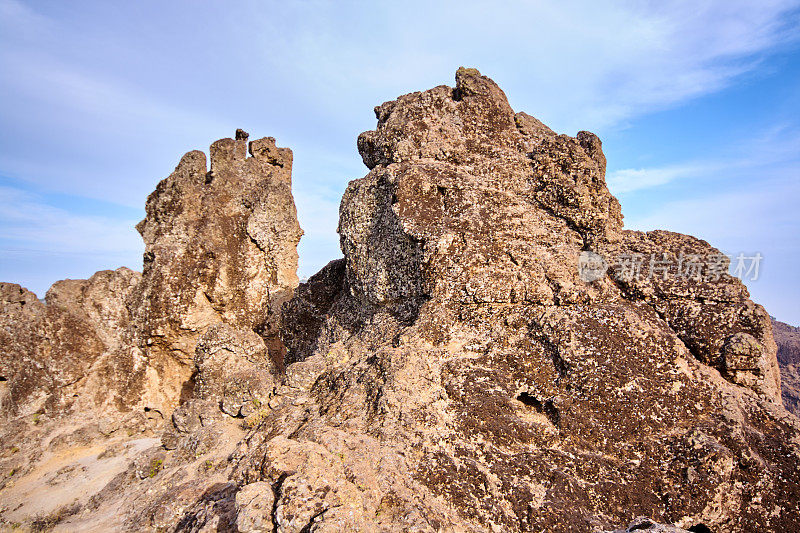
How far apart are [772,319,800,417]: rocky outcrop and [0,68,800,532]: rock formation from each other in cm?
3479

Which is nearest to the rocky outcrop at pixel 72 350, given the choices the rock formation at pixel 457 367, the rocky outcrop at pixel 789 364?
the rock formation at pixel 457 367

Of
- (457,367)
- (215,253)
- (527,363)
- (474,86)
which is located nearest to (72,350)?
(215,253)

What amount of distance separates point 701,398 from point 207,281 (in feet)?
43.3

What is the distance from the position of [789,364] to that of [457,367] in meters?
56.5

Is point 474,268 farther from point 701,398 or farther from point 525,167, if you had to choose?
point 701,398

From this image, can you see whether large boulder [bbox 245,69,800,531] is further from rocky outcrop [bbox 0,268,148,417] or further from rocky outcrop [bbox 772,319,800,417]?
rocky outcrop [bbox 772,319,800,417]

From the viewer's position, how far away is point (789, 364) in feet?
151

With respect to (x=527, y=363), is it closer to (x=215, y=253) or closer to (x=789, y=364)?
(x=215, y=253)

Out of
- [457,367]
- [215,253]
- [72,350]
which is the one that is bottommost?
[72,350]

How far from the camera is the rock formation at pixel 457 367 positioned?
6.40 m

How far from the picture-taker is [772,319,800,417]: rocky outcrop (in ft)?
120

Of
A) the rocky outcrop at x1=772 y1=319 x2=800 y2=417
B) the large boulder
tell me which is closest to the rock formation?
the large boulder

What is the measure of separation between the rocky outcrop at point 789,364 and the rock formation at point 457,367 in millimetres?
34791

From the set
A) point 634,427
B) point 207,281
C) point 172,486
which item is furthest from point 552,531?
→ point 207,281
